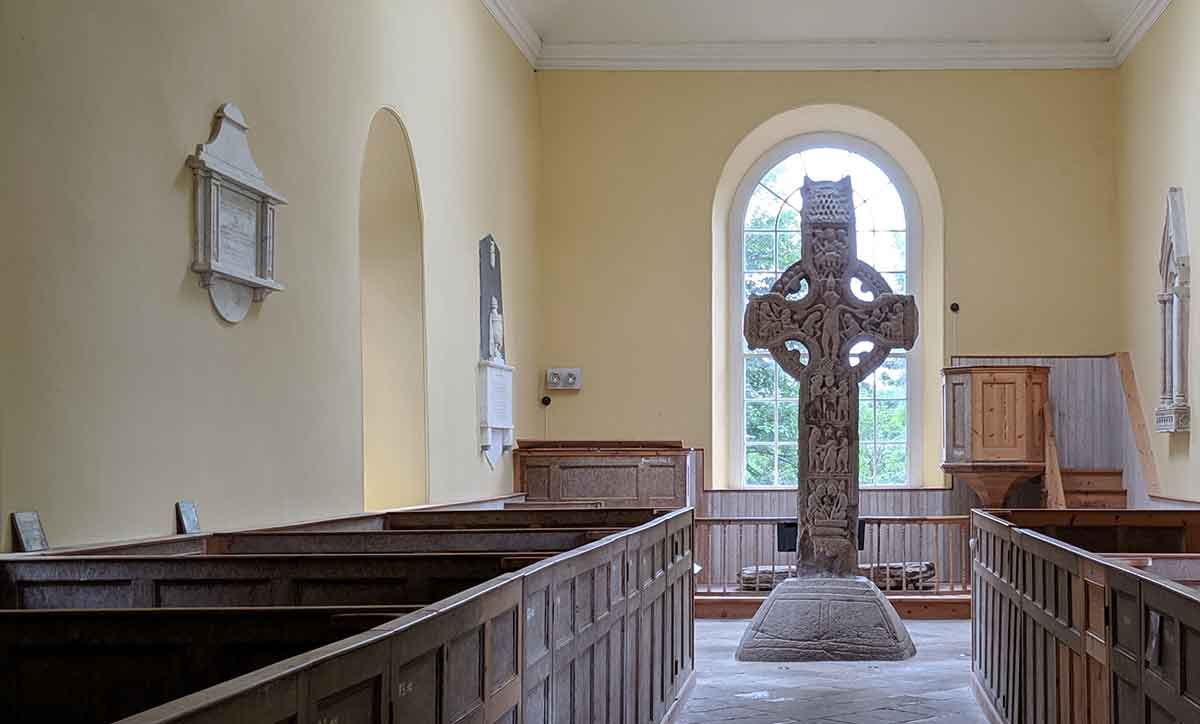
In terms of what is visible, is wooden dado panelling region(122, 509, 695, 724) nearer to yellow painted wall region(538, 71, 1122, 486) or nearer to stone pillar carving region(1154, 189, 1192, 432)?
stone pillar carving region(1154, 189, 1192, 432)

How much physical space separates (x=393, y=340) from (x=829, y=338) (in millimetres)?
2897

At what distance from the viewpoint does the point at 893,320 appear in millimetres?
9242

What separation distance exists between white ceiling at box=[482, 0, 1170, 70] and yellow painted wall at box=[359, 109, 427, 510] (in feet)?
14.0

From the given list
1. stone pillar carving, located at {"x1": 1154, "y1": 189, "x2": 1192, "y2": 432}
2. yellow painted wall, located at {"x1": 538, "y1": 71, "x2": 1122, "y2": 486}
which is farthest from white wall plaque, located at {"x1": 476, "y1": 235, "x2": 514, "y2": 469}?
stone pillar carving, located at {"x1": 1154, "y1": 189, "x2": 1192, "y2": 432}

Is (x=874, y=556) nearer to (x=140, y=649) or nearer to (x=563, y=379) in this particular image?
(x=563, y=379)

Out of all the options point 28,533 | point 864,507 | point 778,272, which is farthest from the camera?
point 778,272

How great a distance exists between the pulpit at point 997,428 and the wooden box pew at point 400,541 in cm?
803

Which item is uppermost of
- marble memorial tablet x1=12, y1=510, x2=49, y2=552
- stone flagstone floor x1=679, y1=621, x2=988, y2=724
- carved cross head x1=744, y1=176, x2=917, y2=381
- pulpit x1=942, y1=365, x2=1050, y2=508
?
carved cross head x1=744, y1=176, x2=917, y2=381

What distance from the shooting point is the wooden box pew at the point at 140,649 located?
8.73 feet

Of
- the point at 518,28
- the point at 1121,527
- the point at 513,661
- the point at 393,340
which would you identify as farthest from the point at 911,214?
the point at 513,661

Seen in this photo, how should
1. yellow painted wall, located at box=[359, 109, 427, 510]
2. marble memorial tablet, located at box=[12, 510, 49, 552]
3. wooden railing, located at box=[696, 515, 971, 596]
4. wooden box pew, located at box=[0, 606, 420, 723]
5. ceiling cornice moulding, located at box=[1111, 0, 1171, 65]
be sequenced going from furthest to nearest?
ceiling cornice moulding, located at box=[1111, 0, 1171, 65] → wooden railing, located at box=[696, 515, 971, 596] → yellow painted wall, located at box=[359, 109, 427, 510] → marble memorial tablet, located at box=[12, 510, 49, 552] → wooden box pew, located at box=[0, 606, 420, 723]

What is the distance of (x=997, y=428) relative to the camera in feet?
43.0

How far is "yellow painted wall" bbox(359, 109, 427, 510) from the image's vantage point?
392 inches

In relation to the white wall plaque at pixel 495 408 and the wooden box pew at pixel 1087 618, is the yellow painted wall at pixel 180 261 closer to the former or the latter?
the white wall plaque at pixel 495 408
